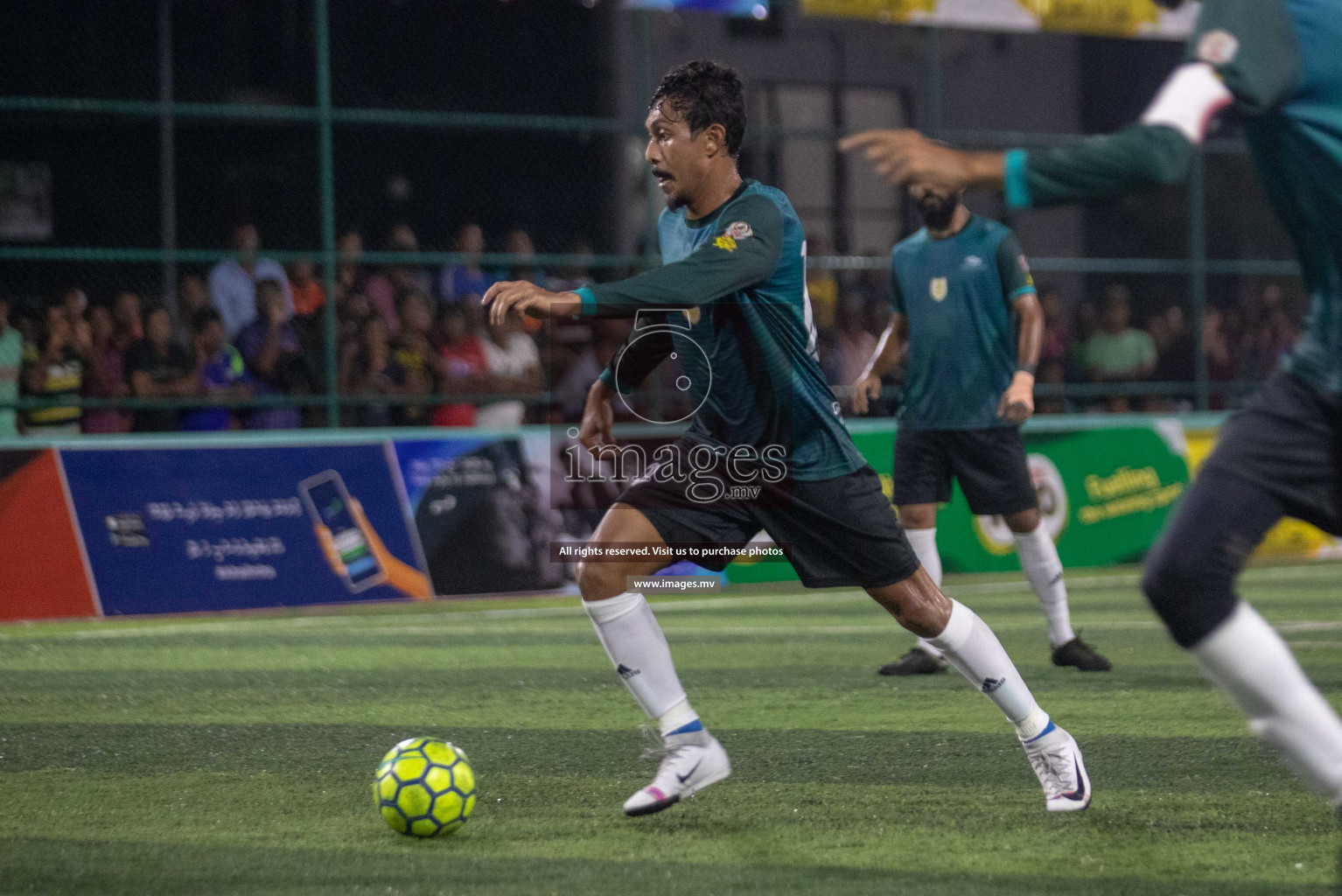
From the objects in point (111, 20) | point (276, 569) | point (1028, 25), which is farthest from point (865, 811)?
point (111, 20)

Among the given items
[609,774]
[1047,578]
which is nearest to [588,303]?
[609,774]

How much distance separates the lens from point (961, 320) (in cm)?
772

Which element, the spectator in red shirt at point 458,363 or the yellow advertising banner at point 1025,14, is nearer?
the spectator in red shirt at point 458,363

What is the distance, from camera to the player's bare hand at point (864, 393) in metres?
7.09

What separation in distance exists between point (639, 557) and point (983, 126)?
2320cm

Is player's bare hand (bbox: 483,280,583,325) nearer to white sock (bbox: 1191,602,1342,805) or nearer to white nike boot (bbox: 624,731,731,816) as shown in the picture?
white nike boot (bbox: 624,731,731,816)

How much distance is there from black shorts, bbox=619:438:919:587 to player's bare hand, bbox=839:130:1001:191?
153 cm

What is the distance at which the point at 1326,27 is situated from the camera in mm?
3268

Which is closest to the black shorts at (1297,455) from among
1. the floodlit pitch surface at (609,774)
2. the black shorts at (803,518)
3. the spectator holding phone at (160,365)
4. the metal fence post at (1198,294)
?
the floodlit pitch surface at (609,774)

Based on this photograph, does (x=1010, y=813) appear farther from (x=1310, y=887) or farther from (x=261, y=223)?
(x=261, y=223)

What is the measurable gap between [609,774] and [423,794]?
3.32 feet

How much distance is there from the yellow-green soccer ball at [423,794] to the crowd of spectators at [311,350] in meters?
7.48

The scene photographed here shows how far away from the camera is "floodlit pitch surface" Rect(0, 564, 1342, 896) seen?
3959mm

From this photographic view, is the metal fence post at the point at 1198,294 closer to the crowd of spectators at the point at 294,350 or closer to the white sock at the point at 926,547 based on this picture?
the crowd of spectators at the point at 294,350
